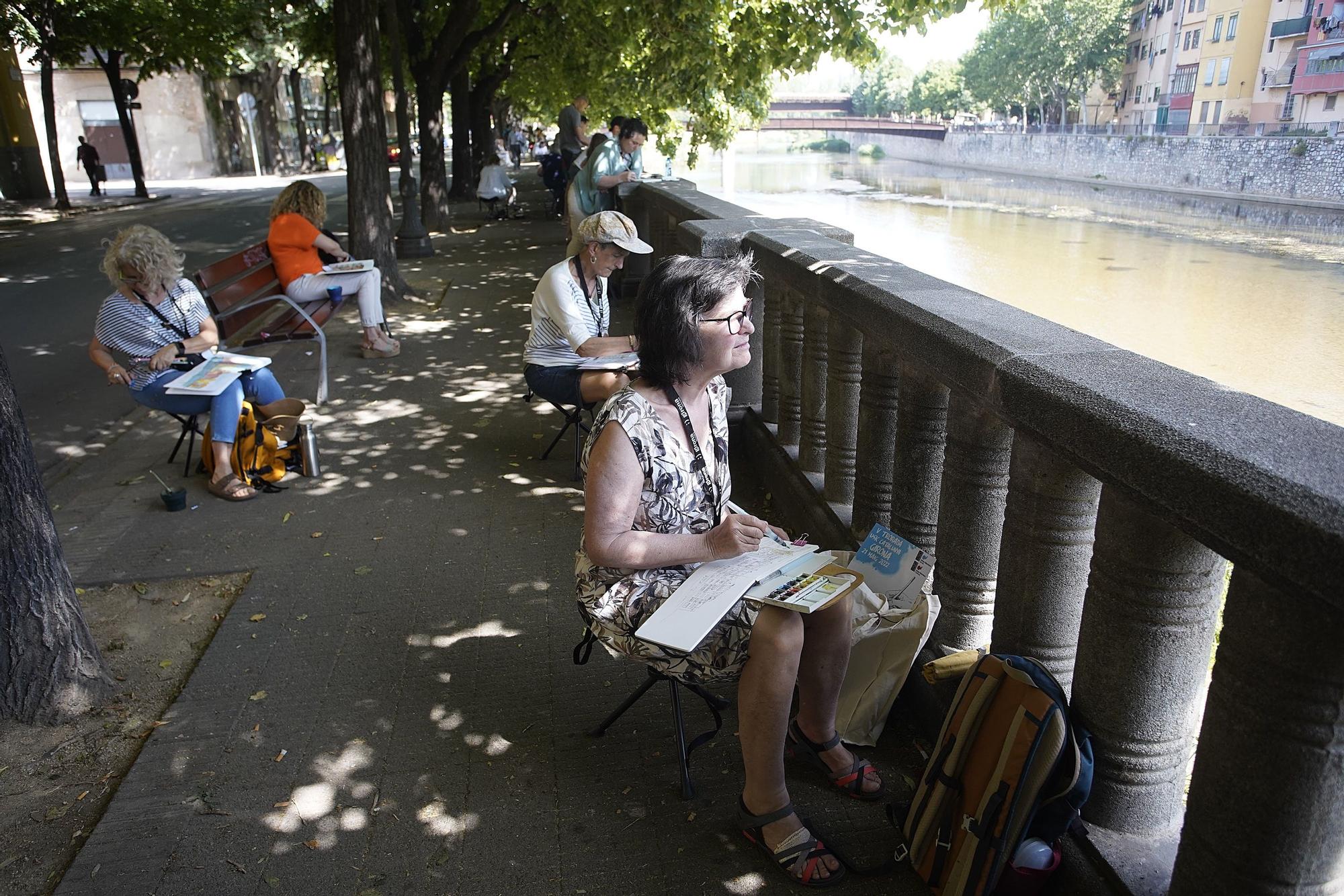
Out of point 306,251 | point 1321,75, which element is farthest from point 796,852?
point 1321,75

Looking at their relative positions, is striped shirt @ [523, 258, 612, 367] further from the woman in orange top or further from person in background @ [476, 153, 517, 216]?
person in background @ [476, 153, 517, 216]

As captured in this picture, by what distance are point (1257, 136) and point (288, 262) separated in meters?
37.7

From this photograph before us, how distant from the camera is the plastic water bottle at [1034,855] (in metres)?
2.21

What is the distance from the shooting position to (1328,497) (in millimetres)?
1490

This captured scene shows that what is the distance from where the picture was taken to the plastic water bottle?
221 cm

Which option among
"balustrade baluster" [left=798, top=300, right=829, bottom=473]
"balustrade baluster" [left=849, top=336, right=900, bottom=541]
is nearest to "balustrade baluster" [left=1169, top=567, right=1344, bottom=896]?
"balustrade baluster" [left=849, top=336, right=900, bottom=541]

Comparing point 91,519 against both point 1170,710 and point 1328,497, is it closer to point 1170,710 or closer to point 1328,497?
point 1170,710

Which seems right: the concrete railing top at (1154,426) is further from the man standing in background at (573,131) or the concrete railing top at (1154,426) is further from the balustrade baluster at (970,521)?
the man standing in background at (573,131)

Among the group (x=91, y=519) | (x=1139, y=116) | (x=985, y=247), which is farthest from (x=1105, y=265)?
(x=91, y=519)

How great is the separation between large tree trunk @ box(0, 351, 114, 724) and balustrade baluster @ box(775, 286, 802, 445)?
3054 mm

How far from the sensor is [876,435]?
138 inches

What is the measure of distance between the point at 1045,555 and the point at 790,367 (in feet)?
8.05

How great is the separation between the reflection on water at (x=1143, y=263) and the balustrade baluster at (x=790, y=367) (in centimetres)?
124

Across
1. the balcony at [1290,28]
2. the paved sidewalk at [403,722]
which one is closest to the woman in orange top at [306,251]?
the paved sidewalk at [403,722]
